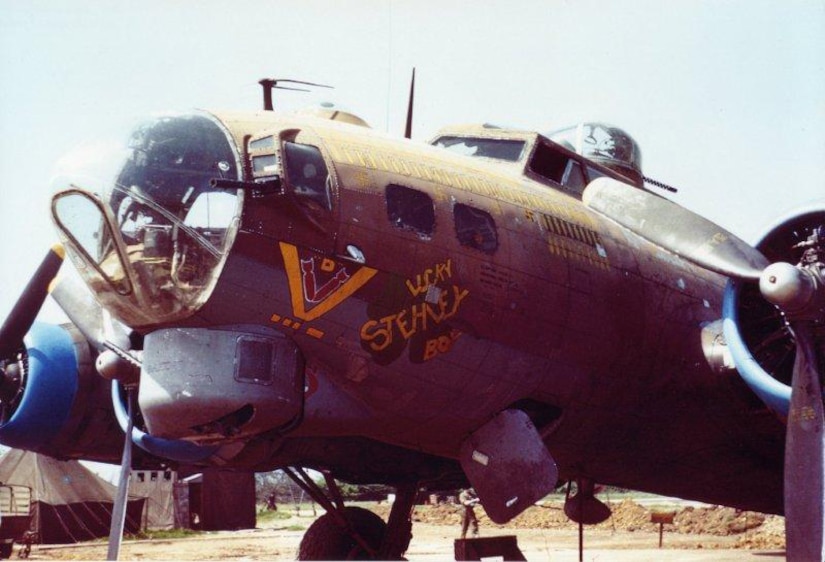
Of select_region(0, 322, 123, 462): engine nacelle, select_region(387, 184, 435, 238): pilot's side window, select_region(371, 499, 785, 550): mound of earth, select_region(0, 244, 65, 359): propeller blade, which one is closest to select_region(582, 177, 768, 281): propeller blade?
select_region(387, 184, 435, 238): pilot's side window

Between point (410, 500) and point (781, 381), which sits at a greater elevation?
point (781, 381)

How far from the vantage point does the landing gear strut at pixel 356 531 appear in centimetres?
1002

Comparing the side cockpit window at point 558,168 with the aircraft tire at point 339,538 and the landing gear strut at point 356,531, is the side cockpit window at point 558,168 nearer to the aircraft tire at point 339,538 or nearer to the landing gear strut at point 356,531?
the landing gear strut at point 356,531

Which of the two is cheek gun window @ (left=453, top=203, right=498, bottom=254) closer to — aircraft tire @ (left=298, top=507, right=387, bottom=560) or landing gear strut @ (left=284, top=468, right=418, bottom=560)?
landing gear strut @ (left=284, top=468, right=418, bottom=560)

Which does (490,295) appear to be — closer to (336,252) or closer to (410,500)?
(336,252)

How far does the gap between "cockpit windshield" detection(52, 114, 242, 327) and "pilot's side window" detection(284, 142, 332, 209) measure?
0.36 metres

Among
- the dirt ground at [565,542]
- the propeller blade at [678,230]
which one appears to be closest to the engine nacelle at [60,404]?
the propeller blade at [678,230]

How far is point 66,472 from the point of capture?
1022 inches

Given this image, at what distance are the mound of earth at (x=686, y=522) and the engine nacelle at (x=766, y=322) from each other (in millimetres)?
14578

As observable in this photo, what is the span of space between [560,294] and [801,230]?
7.86 feet

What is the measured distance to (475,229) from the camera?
6.82 meters

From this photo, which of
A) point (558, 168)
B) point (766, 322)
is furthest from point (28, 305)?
point (766, 322)

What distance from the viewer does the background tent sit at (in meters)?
24.4

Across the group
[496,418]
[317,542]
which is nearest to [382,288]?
[496,418]
